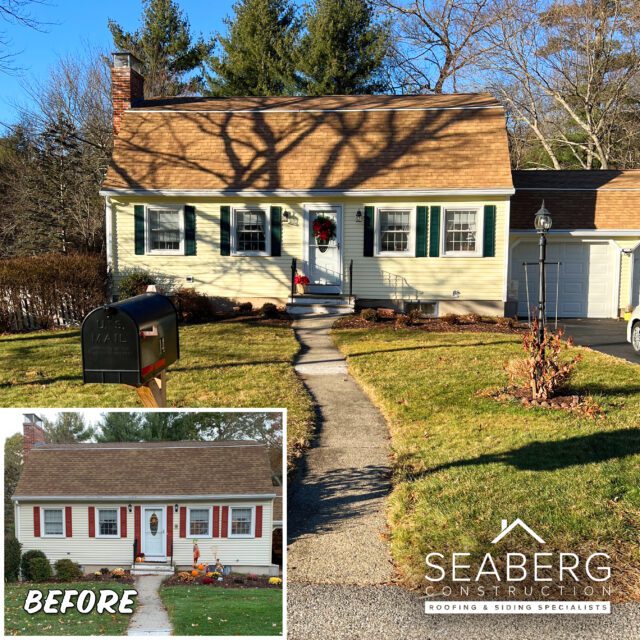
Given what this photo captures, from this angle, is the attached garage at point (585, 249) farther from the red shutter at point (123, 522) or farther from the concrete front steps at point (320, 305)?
the red shutter at point (123, 522)

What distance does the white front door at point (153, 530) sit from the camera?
2.47 m

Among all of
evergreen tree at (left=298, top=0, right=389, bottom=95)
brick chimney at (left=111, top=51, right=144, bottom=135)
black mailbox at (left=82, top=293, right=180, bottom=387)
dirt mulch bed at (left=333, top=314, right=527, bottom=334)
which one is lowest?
dirt mulch bed at (left=333, top=314, right=527, bottom=334)

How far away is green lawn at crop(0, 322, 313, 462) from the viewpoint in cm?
862

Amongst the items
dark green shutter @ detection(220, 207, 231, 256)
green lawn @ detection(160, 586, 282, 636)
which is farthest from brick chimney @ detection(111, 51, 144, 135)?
green lawn @ detection(160, 586, 282, 636)

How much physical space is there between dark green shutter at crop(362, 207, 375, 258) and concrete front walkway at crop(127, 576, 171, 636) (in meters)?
15.6

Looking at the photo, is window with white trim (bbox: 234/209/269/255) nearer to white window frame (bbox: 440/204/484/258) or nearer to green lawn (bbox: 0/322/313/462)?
green lawn (bbox: 0/322/313/462)

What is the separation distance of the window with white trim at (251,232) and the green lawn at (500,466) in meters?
8.44

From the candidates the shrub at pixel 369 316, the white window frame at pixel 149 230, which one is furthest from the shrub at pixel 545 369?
the white window frame at pixel 149 230

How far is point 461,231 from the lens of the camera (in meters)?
17.5

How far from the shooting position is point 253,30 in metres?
31.9

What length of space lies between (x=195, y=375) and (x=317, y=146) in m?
10.1

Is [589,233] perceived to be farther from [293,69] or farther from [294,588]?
[293,69]

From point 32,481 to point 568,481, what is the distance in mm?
4592

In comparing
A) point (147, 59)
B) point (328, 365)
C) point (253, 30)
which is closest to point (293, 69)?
point (253, 30)
